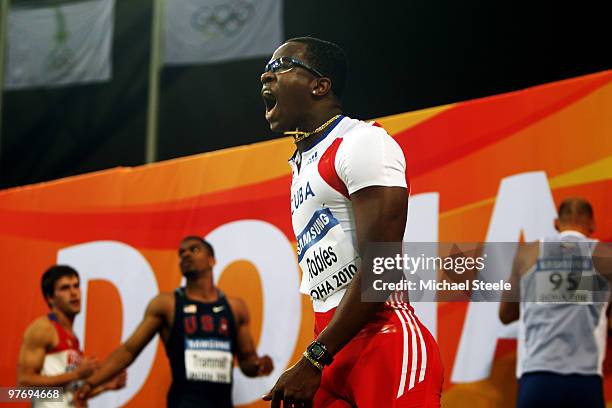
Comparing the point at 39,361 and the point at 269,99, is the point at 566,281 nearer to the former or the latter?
the point at 269,99

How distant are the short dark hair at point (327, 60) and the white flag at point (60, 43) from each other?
7.66m

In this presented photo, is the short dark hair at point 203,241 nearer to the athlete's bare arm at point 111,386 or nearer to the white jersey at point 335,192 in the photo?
the athlete's bare arm at point 111,386

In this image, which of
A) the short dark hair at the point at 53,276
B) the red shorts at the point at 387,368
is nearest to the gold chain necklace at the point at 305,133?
the red shorts at the point at 387,368

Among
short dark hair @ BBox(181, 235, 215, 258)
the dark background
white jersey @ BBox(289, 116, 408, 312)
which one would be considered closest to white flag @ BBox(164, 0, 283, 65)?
the dark background

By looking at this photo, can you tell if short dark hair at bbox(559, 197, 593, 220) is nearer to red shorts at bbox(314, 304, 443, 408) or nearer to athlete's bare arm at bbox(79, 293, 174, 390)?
red shorts at bbox(314, 304, 443, 408)

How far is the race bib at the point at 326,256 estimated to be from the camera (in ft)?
8.50

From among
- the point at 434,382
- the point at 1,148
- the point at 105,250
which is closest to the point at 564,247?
the point at 434,382

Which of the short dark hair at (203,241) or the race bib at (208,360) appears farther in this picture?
the short dark hair at (203,241)

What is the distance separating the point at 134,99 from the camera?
39.3 feet

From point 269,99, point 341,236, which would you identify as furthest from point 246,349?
point 341,236

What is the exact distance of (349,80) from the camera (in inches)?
446

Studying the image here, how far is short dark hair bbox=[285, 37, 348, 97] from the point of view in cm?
286

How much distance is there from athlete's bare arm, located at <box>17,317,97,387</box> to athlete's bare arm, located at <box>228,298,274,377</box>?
1.12 m

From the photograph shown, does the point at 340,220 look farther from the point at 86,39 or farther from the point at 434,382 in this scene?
the point at 86,39
